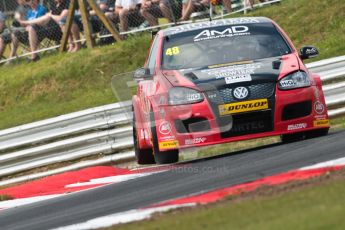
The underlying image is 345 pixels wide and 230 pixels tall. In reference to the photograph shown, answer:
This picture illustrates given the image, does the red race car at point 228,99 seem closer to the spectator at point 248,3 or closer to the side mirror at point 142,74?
the side mirror at point 142,74

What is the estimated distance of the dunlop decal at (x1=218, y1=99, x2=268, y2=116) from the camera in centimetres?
1060

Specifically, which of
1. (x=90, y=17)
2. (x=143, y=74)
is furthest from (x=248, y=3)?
(x=143, y=74)

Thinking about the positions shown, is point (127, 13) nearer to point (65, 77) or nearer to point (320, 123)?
point (65, 77)

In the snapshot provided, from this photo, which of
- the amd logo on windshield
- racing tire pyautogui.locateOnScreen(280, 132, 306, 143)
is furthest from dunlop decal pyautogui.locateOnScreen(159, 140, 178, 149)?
the amd logo on windshield

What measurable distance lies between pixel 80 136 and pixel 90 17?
479 cm

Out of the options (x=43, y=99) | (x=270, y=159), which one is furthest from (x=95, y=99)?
(x=270, y=159)

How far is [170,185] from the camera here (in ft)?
29.5

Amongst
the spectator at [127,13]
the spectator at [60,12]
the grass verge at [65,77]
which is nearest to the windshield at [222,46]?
the spectator at [127,13]

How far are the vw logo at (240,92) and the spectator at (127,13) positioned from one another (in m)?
7.37

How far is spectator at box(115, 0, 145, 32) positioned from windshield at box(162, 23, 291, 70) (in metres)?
5.73

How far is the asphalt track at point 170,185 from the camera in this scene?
27.2 ft

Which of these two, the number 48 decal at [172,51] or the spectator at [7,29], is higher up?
the number 48 decal at [172,51]

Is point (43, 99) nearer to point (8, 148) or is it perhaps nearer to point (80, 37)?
point (80, 37)

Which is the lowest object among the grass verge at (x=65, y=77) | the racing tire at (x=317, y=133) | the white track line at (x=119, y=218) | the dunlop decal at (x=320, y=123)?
the grass verge at (x=65, y=77)
